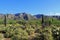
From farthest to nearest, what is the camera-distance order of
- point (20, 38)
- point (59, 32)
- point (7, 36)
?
point (7, 36)
point (59, 32)
point (20, 38)

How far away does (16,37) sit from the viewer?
20.1 metres

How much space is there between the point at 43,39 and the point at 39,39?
1.56 ft

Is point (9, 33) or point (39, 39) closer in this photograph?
point (39, 39)

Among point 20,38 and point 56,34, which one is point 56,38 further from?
point 20,38

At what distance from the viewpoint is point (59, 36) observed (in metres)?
20.9

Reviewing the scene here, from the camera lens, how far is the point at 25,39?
20.4 metres

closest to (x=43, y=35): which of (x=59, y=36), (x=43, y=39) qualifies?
(x=43, y=39)

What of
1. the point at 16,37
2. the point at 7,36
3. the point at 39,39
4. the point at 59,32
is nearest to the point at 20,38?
the point at 16,37

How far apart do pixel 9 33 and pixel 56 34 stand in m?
8.40

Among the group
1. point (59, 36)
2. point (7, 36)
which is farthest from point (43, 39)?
point (7, 36)

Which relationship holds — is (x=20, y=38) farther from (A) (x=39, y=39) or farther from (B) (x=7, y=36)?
(B) (x=7, y=36)

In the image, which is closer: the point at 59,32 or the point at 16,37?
the point at 16,37

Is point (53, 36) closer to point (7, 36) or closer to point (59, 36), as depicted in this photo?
point (59, 36)

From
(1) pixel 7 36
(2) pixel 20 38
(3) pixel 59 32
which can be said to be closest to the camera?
(2) pixel 20 38
